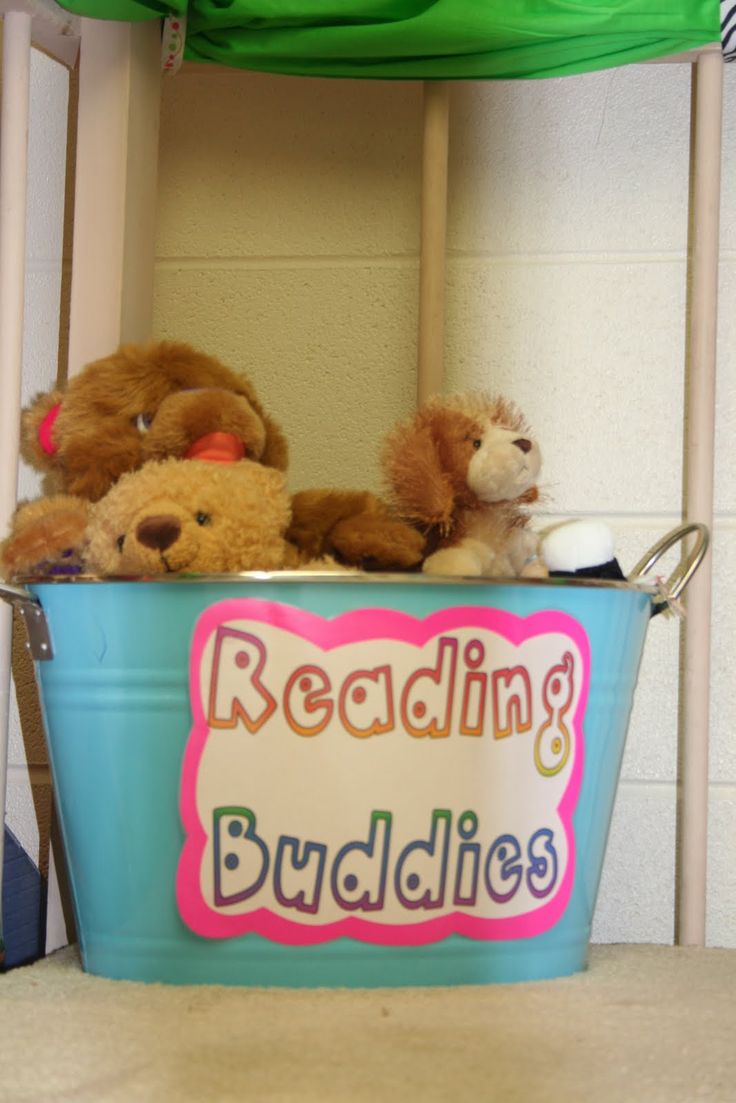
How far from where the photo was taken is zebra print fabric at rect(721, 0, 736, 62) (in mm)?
989

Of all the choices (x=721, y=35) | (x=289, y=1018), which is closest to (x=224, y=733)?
(x=289, y=1018)

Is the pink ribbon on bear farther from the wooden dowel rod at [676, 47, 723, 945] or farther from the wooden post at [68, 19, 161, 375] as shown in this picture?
the wooden dowel rod at [676, 47, 723, 945]

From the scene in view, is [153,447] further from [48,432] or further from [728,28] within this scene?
[728,28]

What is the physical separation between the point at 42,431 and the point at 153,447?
11 centimetres

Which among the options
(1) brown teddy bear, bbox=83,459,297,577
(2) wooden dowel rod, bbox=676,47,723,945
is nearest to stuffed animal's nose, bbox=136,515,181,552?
(1) brown teddy bear, bbox=83,459,297,577

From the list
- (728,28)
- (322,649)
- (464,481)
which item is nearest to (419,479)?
(464,481)

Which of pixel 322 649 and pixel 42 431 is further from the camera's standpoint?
pixel 42 431

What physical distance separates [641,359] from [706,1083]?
66 cm

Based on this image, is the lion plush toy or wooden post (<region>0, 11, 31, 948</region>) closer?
the lion plush toy

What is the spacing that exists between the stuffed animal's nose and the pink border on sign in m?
0.05

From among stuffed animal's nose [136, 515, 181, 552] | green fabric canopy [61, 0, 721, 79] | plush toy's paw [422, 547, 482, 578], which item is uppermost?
green fabric canopy [61, 0, 721, 79]

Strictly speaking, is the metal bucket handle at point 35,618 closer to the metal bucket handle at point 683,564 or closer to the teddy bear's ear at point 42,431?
the teddy bear's ear at point 42,431

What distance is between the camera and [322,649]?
0.74 metres

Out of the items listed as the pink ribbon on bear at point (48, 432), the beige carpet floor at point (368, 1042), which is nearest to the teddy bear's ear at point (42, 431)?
the pink ribbon on bear at point (48, 432)
